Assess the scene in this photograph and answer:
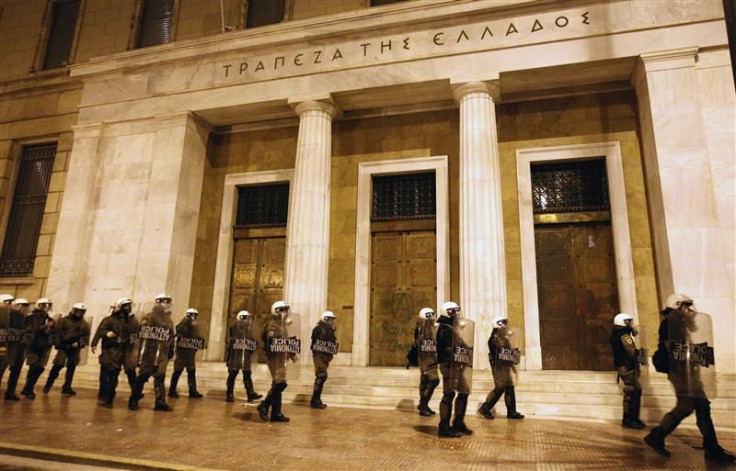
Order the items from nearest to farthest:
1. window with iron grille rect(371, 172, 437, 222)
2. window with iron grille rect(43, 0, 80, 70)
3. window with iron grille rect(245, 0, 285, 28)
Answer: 1. window with iron grille rect(371, 172, 437, 222)
2. window with iron grille rect(245, 0, 285, 28)
3. window with iron grille rect(43, 0, 80, 70)

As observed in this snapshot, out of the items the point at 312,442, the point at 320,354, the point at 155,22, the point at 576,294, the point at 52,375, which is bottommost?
the point at 312,442

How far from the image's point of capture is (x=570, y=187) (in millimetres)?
12961

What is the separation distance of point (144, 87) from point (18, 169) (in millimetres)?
5849

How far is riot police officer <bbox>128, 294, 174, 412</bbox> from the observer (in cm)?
836

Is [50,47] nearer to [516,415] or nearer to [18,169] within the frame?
[18,169]

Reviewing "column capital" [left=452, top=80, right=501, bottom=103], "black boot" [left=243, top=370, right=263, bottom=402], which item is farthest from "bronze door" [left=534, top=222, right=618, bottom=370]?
"black boot" [left=243, top=370, right=263, bottom=402]

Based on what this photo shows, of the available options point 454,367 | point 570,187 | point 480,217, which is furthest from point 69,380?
point 570,187

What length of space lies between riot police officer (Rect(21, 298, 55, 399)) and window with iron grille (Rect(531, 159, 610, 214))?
11346 mm

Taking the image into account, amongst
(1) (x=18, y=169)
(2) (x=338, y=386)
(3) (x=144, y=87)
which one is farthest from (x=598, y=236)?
(1) (x=18, y=169)

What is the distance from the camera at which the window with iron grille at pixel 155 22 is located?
16.2m

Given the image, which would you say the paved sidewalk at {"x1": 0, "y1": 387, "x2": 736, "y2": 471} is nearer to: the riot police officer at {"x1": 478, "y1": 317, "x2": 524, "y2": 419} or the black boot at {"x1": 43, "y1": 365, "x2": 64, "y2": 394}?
the riot police officer at {"x1": 478, "y1": 317, "x2": 524, "y2": 419}

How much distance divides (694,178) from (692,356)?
6184 mm

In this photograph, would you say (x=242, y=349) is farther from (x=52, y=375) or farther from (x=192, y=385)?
(x=52, y=375)

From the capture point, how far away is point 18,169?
16.7 m
